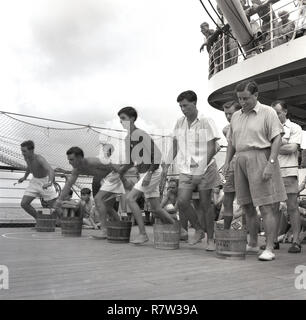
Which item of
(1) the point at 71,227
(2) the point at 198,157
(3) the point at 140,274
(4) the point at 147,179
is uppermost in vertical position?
(2) the point at 198,157

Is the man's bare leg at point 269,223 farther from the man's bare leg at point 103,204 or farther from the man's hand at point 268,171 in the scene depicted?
the man's bare leg at point 103,204

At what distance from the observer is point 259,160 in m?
4.18

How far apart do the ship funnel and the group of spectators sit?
15 cm

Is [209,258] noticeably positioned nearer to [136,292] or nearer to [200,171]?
[200,171]

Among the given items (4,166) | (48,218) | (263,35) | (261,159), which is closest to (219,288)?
(261,159)

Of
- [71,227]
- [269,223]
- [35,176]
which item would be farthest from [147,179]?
[35,176]

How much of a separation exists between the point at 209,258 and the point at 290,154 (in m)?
1.62

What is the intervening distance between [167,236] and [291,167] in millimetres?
1581

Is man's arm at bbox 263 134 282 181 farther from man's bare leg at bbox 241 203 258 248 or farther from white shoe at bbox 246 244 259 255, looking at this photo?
white shoe at bbox 246 244 259 255

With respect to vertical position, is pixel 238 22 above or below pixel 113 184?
above

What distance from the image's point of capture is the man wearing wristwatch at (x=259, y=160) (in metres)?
4.11

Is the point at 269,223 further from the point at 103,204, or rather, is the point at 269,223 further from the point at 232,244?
the point at 103,204

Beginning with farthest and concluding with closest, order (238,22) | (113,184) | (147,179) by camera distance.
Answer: (238,22) < (113,184) < (147,179)
